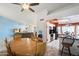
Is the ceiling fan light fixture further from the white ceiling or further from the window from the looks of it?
the window

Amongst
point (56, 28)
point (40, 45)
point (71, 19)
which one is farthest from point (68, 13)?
point (40, 45)

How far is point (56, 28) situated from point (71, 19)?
0.22m

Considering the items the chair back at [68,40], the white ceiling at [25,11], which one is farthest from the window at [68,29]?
the white ceiling at [25,11]

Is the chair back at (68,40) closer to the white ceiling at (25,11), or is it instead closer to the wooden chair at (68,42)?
the wooden chair at (68,42)

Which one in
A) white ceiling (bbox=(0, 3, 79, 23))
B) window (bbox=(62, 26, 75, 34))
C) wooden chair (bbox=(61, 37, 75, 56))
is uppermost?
white ceiling (bbox=(0, 3, 79, 23))

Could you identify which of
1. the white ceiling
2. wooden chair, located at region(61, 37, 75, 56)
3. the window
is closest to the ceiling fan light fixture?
the white ceiling

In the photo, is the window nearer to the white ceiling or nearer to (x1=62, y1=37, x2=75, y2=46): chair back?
(x1=62, y1=37, x2=75, y2=46): chair back

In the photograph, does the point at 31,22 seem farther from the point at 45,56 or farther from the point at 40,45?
the point at 45,56

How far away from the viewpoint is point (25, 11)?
5.57ft

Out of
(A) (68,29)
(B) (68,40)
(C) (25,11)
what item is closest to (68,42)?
(B) (68,40)

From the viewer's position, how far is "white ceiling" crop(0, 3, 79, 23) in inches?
66.7

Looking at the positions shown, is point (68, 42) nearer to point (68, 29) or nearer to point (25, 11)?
point (68, 29)

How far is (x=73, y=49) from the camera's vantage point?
169cm

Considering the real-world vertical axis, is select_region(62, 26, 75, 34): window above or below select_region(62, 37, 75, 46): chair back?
above
